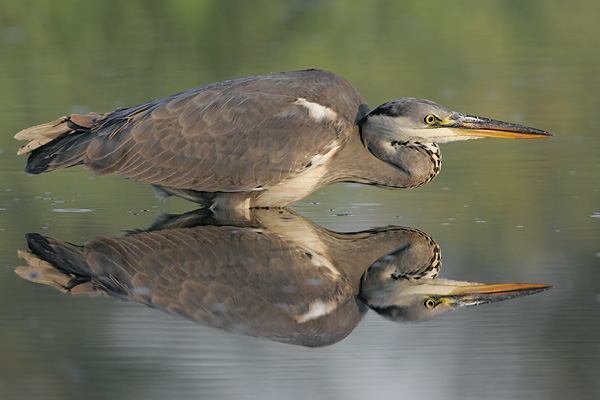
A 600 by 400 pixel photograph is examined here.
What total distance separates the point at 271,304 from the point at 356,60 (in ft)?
31.5

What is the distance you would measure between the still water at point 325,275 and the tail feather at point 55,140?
316 mm

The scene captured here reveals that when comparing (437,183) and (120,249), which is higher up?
(120,249)

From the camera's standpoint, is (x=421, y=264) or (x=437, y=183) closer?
(x=421, y=264)

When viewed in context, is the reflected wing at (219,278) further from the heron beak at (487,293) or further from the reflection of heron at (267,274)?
the heron beak at (487,293)

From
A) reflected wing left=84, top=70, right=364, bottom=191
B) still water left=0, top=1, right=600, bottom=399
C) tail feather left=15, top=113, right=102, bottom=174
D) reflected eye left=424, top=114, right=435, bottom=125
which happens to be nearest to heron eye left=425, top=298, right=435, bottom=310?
still water left=0, top=1, right=600, bottom=399

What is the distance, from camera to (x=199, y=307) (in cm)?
496

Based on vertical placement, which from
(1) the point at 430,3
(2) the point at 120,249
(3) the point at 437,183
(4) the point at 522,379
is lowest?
(1) the point at 430,3

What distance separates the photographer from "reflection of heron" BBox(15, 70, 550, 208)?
692 cm

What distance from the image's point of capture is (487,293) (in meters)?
5.10

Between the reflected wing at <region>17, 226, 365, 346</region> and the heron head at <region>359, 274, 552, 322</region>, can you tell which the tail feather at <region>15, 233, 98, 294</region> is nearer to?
the reflected wing at <region>17, 226, 365, 346</region>

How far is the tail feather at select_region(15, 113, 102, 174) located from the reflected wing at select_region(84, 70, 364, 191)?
16cm

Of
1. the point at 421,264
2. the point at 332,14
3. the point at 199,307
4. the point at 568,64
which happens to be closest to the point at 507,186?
the point at 421,264

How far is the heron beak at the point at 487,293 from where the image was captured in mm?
4996

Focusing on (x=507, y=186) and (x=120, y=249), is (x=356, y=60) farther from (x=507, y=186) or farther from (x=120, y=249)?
(x=120, y=249)
